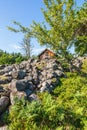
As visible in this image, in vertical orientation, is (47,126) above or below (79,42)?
below

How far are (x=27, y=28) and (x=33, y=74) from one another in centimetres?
426

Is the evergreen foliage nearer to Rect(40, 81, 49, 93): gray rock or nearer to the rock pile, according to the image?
the rock pile

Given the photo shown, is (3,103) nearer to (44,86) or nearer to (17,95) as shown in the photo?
(17,95)

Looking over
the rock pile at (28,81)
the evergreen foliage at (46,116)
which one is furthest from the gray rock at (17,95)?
the evergreen foliage at (46,116)

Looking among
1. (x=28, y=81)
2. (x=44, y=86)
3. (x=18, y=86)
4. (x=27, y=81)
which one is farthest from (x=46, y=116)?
(x=28, y=81)

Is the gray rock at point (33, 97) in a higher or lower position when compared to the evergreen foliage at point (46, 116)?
higher

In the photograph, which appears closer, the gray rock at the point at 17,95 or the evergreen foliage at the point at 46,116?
the evergreen foliage at the point at 46,116

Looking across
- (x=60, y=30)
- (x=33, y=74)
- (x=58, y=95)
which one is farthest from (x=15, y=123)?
(x=60, y=30)

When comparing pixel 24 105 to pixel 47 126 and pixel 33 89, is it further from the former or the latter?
pixel 33 89

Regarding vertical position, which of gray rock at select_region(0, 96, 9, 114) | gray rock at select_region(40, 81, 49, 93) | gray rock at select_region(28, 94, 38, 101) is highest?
gray rock at select_region(40, 81, 49, 93)

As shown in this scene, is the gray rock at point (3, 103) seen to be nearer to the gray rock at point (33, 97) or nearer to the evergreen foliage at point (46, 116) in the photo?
the evergreen foliage at point (46, 116)

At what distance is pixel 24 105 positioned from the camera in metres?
13.5

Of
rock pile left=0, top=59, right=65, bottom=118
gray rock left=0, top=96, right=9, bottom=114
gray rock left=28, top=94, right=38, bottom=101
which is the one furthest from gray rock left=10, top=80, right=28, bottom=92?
gray rock left=0, top=96, right=9, bottom=114

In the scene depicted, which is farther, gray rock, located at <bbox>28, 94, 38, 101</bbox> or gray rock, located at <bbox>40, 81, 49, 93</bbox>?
gray rock, located at <bbox>40, 81, 49, 93</bbox>
